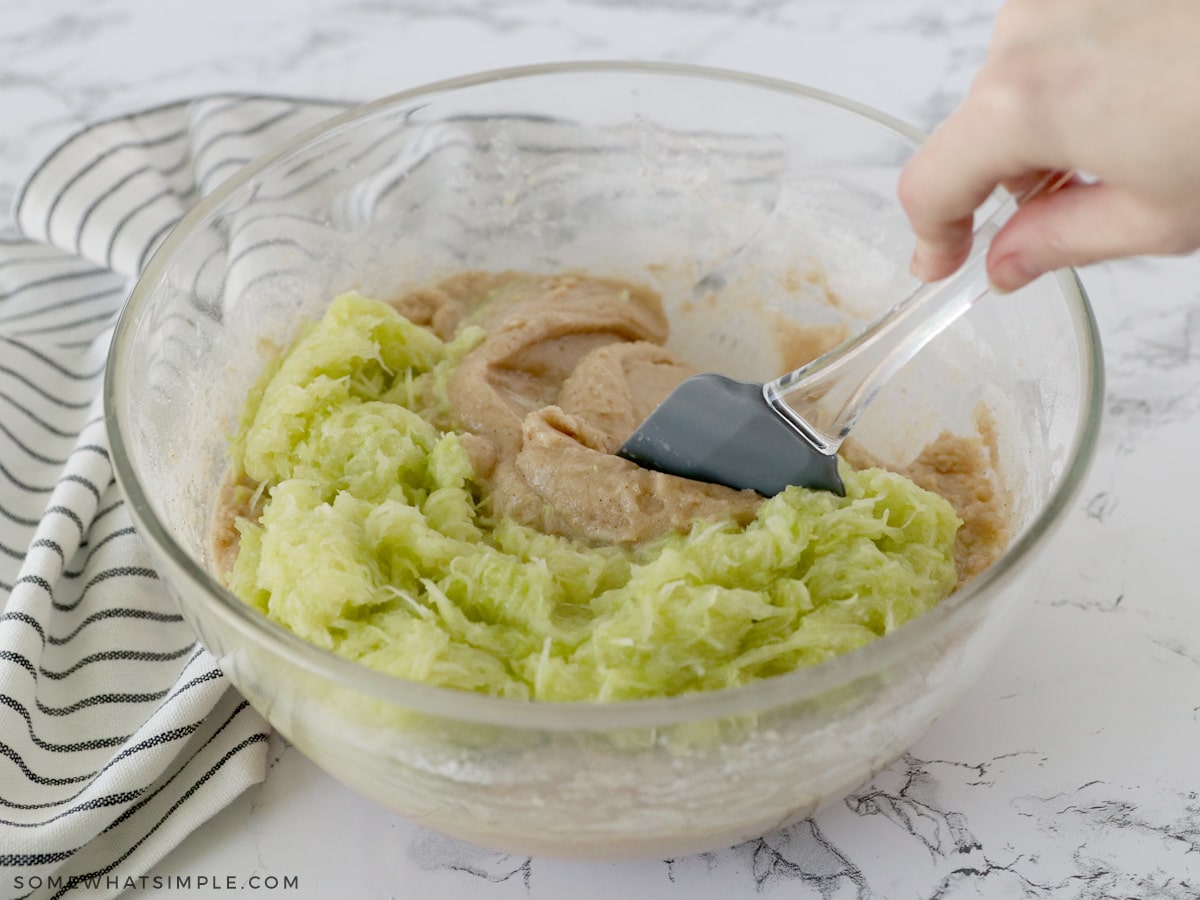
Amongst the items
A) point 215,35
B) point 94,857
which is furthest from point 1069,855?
point 215,35

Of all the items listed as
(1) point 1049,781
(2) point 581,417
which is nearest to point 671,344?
(2) point 581,417

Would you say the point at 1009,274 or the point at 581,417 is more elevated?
the point at 1009,274

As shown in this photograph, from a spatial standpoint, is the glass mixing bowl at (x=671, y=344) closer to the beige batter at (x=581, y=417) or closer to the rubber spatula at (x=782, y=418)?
the beige batter at (x=581, y=417)

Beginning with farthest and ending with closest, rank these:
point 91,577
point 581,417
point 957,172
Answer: point 91,577 < point 581,417 < point 957,172

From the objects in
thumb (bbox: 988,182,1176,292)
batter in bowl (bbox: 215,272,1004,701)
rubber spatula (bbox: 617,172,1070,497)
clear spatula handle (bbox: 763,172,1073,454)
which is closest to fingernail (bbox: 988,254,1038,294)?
thumb (bbox: 988,182,1176,292)

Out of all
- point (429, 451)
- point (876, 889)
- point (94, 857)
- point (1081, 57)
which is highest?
point (1081, 57)

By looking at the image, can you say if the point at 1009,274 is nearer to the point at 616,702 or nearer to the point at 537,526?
the point at 616,702

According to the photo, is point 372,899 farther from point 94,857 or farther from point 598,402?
point 598,402
